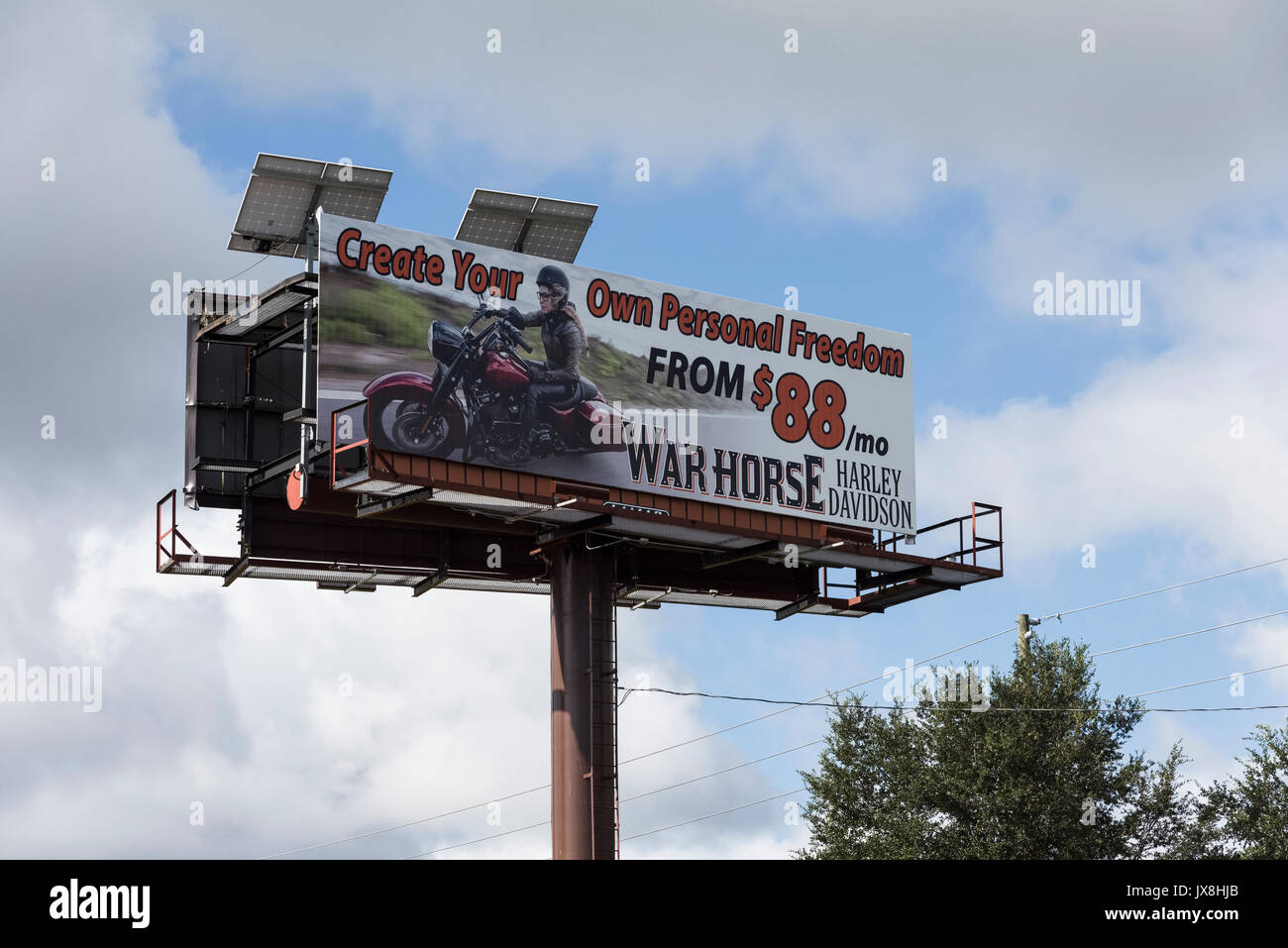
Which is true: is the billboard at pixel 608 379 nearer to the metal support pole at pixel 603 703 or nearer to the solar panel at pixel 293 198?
the solar panel at pixel 293 198

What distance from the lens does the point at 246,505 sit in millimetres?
41031

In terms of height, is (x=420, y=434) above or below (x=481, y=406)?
below

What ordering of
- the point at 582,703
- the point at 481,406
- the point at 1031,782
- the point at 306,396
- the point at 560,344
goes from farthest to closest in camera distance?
the point at 1031,782, the point at 582,703, the point at 560,344, the point at 481,406, the point at 306,396

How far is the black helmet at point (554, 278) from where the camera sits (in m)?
40.8

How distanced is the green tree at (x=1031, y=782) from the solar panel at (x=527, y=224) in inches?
1063

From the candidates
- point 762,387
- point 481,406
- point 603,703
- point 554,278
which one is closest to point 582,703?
point 603,703

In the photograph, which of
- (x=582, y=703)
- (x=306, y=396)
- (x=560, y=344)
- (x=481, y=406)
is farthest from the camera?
(x=582, y=703)

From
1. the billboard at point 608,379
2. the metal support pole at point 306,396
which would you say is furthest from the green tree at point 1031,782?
the metal support pole at point 306,396

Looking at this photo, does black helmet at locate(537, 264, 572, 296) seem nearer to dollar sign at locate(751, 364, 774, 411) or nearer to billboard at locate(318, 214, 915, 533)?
billboard at locate(318, 214, 915, 533)

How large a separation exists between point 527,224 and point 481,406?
21.4 ft

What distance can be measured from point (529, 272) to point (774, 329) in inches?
313

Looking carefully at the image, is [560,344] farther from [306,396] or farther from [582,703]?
[582,703]

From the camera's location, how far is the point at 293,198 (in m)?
39.6
